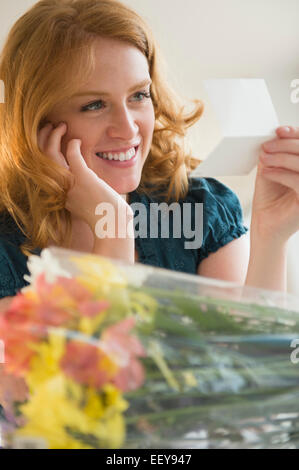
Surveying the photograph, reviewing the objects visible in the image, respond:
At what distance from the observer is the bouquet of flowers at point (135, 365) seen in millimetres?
449

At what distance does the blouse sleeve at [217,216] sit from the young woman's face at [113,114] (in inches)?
9.5

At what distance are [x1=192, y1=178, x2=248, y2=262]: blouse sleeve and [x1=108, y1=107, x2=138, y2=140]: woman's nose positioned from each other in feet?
1.05

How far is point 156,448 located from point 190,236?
3.25 ft

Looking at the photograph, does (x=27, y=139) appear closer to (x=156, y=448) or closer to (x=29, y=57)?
(x=29, y=57)

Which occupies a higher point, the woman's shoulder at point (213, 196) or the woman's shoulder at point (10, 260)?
the woman's shoulder at point (213, 196)

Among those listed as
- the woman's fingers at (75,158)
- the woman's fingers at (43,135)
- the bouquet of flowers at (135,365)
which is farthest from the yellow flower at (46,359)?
the woman's fingers at (43,135)

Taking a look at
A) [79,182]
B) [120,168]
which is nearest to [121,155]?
[120,168]

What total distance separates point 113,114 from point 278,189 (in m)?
0.39

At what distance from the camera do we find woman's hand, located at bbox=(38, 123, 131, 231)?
45.4 inches

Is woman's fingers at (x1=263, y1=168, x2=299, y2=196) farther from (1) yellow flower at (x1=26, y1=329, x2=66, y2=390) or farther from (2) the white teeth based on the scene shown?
(1) yellow flower at (x1=26, y1=329, x2=66, y2=390)

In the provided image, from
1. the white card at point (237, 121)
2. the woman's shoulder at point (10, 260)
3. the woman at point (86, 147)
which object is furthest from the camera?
the woman's shoulder at point (10, 260)

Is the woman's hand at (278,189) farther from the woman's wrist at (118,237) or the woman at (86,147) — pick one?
the woman's wrist at (118,237)

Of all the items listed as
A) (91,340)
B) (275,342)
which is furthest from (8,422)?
(275,342)

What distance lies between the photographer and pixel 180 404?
48 cm
